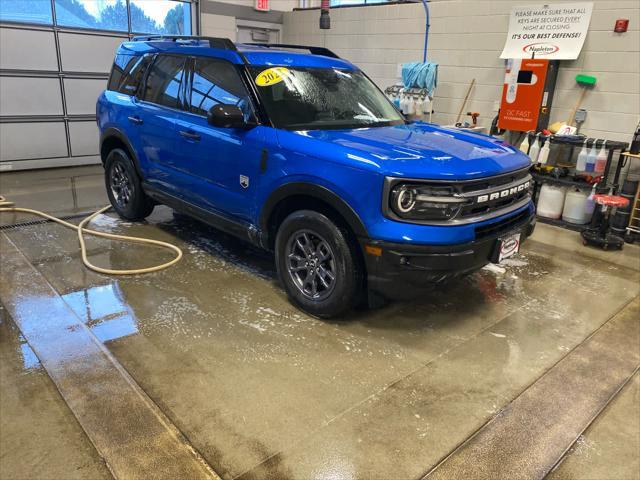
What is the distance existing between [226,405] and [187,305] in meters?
1.17

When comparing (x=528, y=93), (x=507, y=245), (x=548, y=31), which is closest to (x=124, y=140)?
(x=507, y=245)

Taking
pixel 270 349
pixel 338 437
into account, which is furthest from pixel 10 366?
pixel 338 437

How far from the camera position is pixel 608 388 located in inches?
109

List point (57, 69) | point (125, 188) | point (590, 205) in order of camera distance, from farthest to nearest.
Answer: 1. point (57, 69)
2. point (590, 205)
3. point (125, 188)

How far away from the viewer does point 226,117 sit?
3.37m

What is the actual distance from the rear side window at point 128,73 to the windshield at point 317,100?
1.60 m

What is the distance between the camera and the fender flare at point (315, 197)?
2914mm

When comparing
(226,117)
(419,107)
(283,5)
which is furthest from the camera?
(283,5)

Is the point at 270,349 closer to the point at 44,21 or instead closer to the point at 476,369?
the point at 476,369

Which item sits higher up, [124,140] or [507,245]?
[124,140]

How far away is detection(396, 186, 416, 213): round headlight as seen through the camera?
9.11ft

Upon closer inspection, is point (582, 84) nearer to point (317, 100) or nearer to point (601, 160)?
point (601, 160)

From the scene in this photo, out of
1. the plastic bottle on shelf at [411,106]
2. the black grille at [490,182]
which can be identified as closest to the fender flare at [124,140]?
the black grille at [490,182]

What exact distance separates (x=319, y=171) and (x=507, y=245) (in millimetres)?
1286
